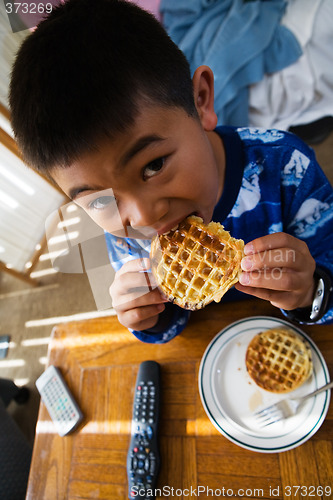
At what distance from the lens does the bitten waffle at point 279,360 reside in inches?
30.4

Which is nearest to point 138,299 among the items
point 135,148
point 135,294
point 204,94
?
point 135,294

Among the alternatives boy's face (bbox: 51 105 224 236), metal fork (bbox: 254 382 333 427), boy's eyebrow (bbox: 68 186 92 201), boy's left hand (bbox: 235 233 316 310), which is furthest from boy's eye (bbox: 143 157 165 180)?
metal fork (bbox: 254 382 333 427)

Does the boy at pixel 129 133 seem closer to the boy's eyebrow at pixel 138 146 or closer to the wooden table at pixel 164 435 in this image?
the boy's eyebrow at pixel 138 146

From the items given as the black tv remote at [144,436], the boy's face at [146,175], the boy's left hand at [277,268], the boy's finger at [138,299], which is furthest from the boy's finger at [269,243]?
the black tv remote at [144,436]

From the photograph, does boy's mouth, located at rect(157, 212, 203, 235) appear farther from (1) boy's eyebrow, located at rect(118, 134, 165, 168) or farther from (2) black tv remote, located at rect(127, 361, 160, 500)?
(2) black tv remote, located at rect(127, 361, 160, 500)

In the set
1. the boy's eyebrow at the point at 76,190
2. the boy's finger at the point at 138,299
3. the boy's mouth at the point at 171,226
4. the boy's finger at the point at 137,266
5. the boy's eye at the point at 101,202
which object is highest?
the boy's eyebrow at the point at 76,190

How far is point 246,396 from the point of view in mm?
794

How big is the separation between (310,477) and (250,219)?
0.63 metres

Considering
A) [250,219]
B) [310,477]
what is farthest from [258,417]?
[250,219]

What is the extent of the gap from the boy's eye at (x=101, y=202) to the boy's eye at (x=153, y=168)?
74mm

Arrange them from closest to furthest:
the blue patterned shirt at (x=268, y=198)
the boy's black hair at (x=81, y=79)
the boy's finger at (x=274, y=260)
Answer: the boy's black hair at (x=81, y=79), the boy's finger at (x=274, y=260), the blue patterned shirt at (x=268, y=198)

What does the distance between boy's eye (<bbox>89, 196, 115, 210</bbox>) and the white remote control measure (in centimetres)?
62

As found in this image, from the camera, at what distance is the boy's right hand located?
74 centimetres

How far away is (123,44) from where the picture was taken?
51 cm
